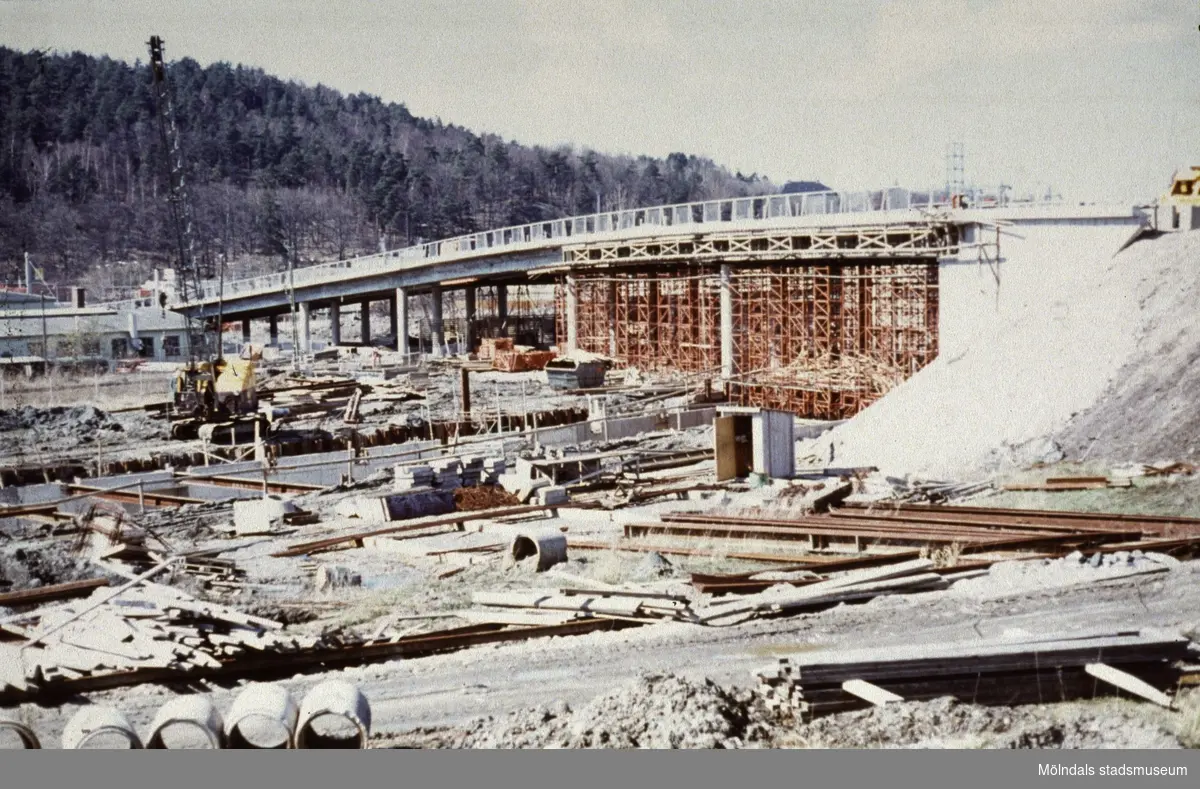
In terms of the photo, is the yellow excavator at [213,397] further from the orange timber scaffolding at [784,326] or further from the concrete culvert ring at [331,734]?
the concrete culvert ring at [331,734]

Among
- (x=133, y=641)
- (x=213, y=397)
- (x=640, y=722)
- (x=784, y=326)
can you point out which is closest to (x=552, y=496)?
(x=133, y=641)

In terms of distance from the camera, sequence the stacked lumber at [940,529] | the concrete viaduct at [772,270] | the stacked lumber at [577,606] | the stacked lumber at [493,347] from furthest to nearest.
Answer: the stacked lumber at [493,347] → the concrete viaduct at [772,270] → the stacked lumber at [940,529] → the stacked lumber at [577,606]

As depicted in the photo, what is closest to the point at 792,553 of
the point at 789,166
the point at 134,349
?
the point at 789,166

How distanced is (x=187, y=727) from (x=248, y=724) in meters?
0.44

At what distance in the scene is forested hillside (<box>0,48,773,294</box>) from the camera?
15.1m

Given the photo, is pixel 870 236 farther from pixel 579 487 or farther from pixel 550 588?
pixel 550 588

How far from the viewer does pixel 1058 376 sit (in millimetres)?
16094

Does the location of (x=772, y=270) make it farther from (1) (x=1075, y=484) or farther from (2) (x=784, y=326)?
(1) (x=1075, y=484)

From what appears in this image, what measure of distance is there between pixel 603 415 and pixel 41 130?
12978mm

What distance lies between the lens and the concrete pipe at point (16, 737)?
9.65 m

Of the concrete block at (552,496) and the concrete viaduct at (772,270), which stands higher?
the concrete viaduct at (772,270)

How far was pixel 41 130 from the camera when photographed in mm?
14992

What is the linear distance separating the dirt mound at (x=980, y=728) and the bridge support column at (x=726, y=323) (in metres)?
19.5

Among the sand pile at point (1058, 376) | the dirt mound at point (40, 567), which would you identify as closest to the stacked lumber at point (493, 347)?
the sand pile at point (1058, 376)
